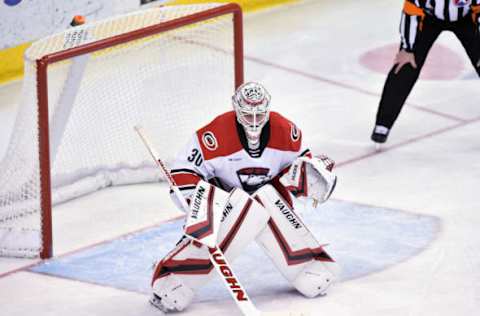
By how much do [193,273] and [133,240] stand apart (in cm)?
87

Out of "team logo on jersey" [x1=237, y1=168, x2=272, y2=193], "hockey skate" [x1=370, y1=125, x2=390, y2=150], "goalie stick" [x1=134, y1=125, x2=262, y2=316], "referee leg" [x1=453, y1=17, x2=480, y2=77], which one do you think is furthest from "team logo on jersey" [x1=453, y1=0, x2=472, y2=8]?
"goalie stick" [x1=134, y1=125, x2=262, y2=316]

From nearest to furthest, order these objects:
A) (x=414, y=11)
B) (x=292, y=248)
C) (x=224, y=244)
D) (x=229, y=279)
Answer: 1. (x=229, y=279)
2. (x=224, y=244)
3. (x=292, y=248)
4. (x=414, y=11)

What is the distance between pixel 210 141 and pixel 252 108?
213 millimetres

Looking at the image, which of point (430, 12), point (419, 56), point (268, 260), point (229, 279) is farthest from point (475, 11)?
point (229, 279)

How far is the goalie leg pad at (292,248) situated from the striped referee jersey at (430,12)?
1.82 meters

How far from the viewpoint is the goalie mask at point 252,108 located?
4.87 metres

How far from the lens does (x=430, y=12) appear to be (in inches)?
258

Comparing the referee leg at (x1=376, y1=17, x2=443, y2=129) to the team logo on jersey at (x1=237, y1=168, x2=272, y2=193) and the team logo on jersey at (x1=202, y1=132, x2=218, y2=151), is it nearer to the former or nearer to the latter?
the team logo on jersey at (x1=237, y1=168, x2=272, y2=193)

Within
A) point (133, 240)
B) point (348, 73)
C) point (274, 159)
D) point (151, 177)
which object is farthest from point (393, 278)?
point (348, 73)

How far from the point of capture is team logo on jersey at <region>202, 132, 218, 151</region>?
195 inches

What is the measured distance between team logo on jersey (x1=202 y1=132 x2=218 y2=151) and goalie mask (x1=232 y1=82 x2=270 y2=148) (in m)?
0.12

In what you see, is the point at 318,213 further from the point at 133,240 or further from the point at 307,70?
the point at 307,70

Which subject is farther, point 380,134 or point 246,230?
point 380,134

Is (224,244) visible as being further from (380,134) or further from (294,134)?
(380,134)
